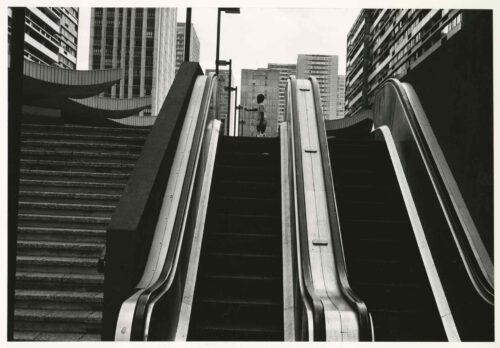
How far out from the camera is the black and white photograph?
4082 millimetres

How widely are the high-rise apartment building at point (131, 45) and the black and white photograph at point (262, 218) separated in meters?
110

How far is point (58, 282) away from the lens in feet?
17.6

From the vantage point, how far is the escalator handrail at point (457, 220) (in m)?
4.59

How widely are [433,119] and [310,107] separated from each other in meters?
1.80

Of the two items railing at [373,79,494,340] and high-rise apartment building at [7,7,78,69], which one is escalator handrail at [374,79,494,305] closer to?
railing at [373,79,494,340]

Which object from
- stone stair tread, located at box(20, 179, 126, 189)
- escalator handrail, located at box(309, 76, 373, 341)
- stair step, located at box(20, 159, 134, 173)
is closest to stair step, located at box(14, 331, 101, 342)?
escalator handrail, located at box(309, 76, 373, 341)

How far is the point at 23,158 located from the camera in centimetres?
739

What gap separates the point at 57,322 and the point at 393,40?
83.7 metres

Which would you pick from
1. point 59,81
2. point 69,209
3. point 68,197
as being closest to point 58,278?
point 69,209

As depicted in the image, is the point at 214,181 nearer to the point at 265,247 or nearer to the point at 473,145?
the point at 265,247

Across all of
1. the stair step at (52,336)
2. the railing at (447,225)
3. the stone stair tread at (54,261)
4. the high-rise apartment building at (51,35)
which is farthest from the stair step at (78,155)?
the high-rise apartment building at (51,35)

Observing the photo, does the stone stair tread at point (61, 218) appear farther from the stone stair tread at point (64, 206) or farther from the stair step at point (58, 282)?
the stair step at point (58, 282)

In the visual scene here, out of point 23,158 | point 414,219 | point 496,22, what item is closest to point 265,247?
point 414,219

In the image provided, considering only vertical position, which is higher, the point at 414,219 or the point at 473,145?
the point at 473,145
